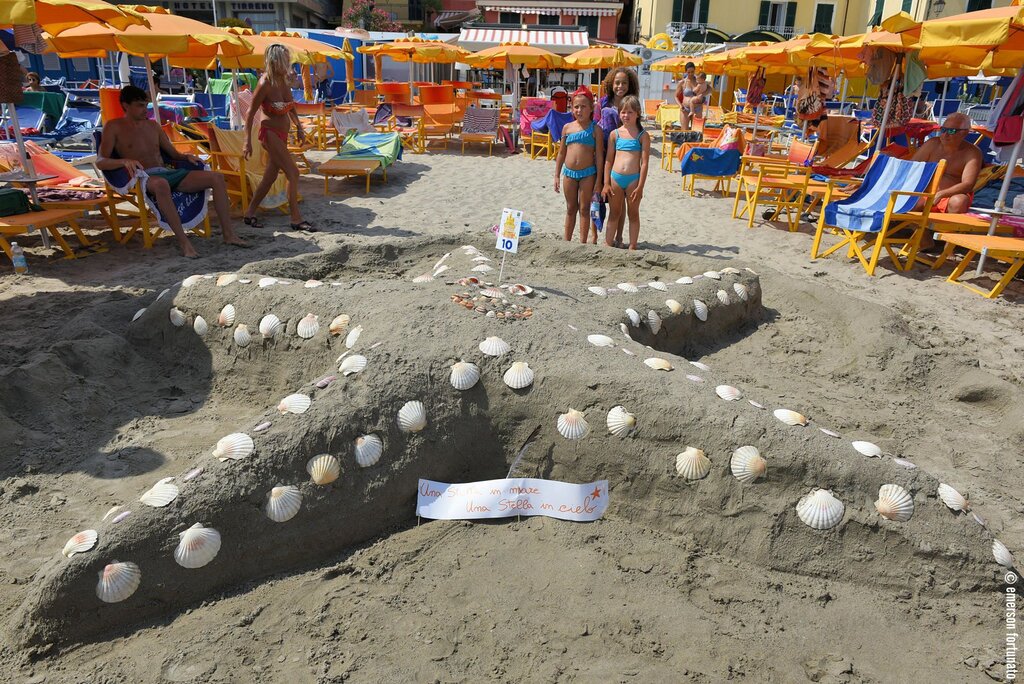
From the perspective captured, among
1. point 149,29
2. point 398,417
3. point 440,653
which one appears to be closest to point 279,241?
point 149,29

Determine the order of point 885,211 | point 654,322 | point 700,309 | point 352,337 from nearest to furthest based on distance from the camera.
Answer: point 352,337
point 654,322
point 700,309
point 885,211

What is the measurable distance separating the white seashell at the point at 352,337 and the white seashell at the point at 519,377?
780mm

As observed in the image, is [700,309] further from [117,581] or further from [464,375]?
[117,581]

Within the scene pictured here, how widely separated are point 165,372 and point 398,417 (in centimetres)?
183

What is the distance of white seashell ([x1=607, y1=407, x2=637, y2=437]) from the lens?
8.32 ft

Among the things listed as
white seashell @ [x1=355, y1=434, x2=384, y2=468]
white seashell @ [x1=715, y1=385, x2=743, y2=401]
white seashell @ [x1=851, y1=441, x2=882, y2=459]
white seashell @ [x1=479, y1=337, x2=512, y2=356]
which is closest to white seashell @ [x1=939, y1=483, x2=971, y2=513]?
white seashell @ [x1=851, y1=441, x2=882, y2=459]

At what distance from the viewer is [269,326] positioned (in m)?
3.42

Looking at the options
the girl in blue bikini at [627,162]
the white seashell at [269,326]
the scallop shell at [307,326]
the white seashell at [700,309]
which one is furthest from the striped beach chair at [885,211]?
the white seashell at [269,326]

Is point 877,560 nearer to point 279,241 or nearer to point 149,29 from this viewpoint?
point 279,241

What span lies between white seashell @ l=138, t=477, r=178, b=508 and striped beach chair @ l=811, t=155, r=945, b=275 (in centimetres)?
588

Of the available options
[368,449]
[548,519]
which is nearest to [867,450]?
[548,519]

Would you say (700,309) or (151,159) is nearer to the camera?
(700,309)

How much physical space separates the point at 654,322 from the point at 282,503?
234cm

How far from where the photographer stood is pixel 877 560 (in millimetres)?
2236
